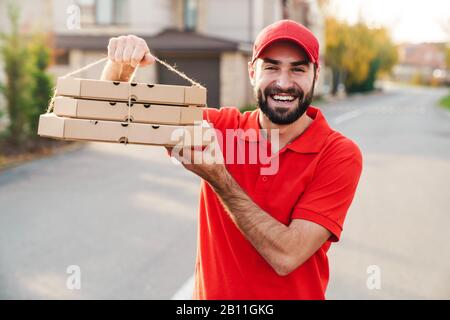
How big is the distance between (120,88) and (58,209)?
6.78 meters

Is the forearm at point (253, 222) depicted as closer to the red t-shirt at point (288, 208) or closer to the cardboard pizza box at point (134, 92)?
the red t-shirt at point (288, 208)

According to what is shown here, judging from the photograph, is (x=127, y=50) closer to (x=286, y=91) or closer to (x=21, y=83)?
(x=286, y=91)

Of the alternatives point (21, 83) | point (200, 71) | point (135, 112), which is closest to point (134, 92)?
point (135, 112)


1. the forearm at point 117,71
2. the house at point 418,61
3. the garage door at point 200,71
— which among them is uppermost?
the house at point 418,61

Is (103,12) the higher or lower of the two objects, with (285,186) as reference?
higher

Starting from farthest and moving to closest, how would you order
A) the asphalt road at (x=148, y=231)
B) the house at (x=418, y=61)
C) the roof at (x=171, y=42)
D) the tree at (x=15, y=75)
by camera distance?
the house at (x=418, y=61), the roof at (x=171, y=42), the tree at (x=15, y=75), the asphalt road at (x=148, y=231)

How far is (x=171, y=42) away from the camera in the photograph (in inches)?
1021

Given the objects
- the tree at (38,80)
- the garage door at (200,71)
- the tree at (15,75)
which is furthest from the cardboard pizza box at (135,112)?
the garage door at (200,71)

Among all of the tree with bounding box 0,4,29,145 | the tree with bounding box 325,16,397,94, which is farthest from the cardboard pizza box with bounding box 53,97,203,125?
the tree with bounding box 325,16,397,94

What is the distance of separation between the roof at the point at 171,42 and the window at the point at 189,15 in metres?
2.17

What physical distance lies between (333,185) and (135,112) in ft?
2.60

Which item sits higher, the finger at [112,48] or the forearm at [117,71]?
the finger at [112,48]

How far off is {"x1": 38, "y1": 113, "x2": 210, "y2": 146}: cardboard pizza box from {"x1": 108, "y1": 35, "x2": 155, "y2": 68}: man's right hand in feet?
0.78

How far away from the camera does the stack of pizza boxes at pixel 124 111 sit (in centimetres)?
219
